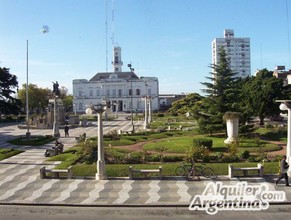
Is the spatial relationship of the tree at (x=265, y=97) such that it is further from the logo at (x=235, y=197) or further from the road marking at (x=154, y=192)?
the road marking at (x=154, y=192)

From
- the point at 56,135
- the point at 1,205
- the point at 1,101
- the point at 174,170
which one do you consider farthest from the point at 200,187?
the point at 1,101

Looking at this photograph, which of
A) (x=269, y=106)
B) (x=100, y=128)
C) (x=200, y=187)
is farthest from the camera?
(x=269, y=106)

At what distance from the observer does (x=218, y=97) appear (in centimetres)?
3753

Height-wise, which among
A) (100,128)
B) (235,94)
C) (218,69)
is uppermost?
(218,69)

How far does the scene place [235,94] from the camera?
3738cm

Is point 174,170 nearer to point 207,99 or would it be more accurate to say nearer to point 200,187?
point 200,187

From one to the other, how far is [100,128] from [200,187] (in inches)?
245

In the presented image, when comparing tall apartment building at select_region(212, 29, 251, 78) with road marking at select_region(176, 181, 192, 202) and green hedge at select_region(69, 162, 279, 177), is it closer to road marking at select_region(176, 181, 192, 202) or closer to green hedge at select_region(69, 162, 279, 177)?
green hedge at select_region(69, 162, 279, 177)

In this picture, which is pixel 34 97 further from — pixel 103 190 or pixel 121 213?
pixel 121 213

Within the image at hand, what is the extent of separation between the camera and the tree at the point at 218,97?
3634cm

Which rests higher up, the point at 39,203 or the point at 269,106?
the point at 269,106

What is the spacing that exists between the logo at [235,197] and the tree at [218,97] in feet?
65.6

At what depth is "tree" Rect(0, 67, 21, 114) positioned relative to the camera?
74.3 metres

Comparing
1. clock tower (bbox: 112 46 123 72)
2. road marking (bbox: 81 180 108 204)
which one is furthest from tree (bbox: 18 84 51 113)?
road marking (bbox: 81 180 108 204)
